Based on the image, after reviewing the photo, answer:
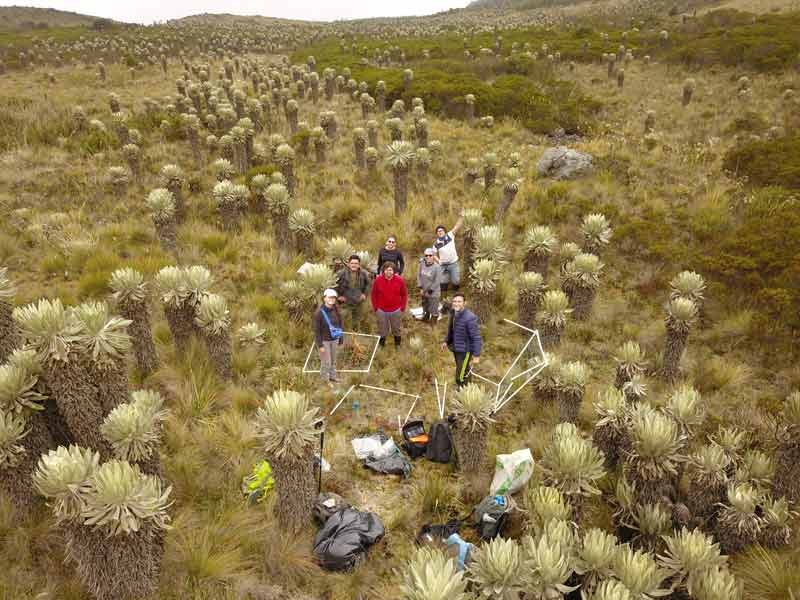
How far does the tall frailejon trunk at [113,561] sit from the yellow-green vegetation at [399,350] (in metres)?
0.03

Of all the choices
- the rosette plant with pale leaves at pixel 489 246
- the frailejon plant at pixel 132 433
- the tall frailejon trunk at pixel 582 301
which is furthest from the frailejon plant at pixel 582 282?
the frailejon plant at pixel 132 433

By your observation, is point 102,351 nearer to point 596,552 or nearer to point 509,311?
point 596,552

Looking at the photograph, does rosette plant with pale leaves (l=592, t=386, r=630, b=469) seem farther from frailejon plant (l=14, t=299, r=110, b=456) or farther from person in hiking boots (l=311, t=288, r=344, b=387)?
frailejon plant (l=14, t=299, r=110, b=456)

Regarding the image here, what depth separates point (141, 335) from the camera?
621 centimetres

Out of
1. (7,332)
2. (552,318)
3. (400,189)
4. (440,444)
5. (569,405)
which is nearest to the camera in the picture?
(7,332)

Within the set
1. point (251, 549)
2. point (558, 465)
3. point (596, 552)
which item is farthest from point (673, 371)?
point (251, 549)

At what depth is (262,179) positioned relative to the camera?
442 inches

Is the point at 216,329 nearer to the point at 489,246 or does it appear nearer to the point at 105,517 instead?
the point at 105,517

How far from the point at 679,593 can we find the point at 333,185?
11327 millimetres

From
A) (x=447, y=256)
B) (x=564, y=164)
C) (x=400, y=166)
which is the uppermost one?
(x=400, y=166)

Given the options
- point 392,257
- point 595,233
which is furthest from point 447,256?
point 595,233

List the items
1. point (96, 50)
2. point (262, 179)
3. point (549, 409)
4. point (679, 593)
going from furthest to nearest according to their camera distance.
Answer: point (96, 50) → point (262, 179) → point (549, 409) → point (679, 593)

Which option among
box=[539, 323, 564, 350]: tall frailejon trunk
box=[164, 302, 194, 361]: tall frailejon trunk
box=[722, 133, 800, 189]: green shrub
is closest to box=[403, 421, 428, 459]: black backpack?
box=[539, 323, 564, 350]: tall frailejon trunk

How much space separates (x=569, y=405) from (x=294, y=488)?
352cm
